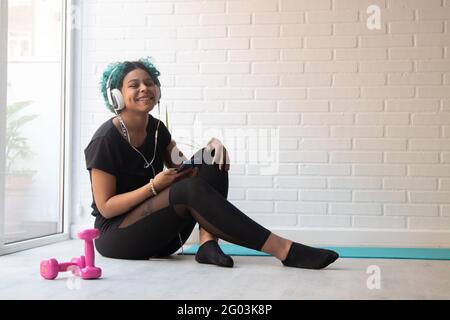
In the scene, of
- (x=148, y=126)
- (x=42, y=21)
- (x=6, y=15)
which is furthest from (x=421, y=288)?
(x=42, y=21)

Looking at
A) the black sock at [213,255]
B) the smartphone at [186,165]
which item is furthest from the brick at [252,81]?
the black sock at [213,255]

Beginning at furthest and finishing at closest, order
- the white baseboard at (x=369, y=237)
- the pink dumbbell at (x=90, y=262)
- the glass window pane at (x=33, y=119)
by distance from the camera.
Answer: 1. the white baseboard at (x=369, y=237)
2. the glass window pane at (x=33, y=119)
3. the pink dumbbell at (x=90, y=262)

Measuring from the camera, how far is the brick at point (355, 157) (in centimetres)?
362

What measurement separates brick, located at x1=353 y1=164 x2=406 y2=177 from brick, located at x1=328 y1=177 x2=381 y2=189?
36 mm

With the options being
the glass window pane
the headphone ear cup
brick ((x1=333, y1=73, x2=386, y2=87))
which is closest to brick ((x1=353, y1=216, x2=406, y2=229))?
brick ((x1=333, y1=73, x2=386, y2=87))

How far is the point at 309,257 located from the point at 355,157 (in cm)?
134

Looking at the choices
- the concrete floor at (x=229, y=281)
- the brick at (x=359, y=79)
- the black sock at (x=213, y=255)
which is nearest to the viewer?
the concrete floor at (x=229, y=281)

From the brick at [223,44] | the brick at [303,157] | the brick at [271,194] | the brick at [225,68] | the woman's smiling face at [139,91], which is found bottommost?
the brick at [271,194]

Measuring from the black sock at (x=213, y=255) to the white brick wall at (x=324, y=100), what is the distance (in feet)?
3.64

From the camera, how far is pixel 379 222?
11.8ft

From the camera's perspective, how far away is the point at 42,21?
3521mm

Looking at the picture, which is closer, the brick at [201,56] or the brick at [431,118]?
the brick at [431,118]

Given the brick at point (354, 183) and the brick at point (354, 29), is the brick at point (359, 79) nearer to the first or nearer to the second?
the brick at point (354, 29)

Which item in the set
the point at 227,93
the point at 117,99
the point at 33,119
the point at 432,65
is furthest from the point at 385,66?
the point at 33,119
